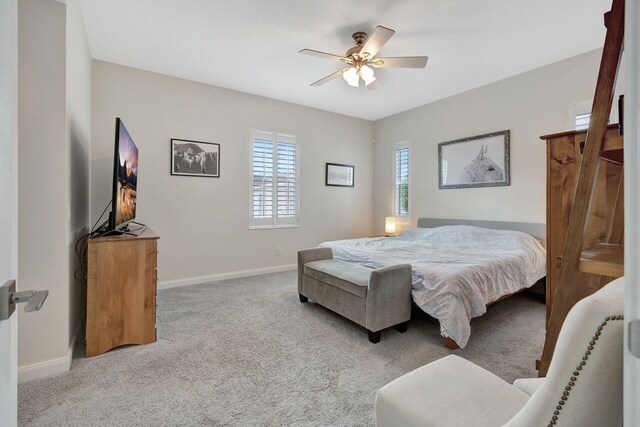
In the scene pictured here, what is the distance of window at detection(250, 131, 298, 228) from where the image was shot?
4500 mm

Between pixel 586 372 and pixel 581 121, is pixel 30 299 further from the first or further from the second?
pixel 581 121

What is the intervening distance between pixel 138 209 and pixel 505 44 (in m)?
4.50

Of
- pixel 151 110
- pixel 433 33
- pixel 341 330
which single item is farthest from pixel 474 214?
pixel 151 110

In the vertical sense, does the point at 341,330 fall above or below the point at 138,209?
below

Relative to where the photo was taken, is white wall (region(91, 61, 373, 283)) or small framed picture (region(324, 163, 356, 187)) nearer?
white wall (region(91, 61, 373, 283))

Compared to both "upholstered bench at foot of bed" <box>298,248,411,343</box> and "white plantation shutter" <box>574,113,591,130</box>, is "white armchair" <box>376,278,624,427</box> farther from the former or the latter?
"white plantation shutter" <box>574,113,591,130</box>

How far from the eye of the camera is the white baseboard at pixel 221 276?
3.80m

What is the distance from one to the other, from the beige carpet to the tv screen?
105 centimetres

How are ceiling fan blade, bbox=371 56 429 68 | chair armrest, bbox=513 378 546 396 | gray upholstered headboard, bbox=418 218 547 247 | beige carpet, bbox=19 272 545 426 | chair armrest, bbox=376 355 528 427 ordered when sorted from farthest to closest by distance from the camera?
gray upholstered headboard, bbox=418 218 547 247 < ceiling fan blade, bbox=371 56 429 68 < beige carpet, bbox=19 272 545 426 < chair armrest, bbox=513 378 546 396 < chair armrest, bbox=376 355 528 427

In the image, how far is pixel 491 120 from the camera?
400 centimetres

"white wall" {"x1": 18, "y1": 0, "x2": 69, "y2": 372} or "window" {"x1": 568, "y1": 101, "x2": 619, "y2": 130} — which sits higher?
"window" {"x1": 568, "y1": 101, "x2": 619, "y2": 130}

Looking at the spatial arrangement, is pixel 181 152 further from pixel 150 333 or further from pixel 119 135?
pixel 150 333

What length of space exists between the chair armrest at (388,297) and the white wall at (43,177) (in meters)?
2.14

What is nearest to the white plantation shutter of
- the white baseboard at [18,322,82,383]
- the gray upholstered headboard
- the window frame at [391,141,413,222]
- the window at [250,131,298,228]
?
the gray upholstered headboard
